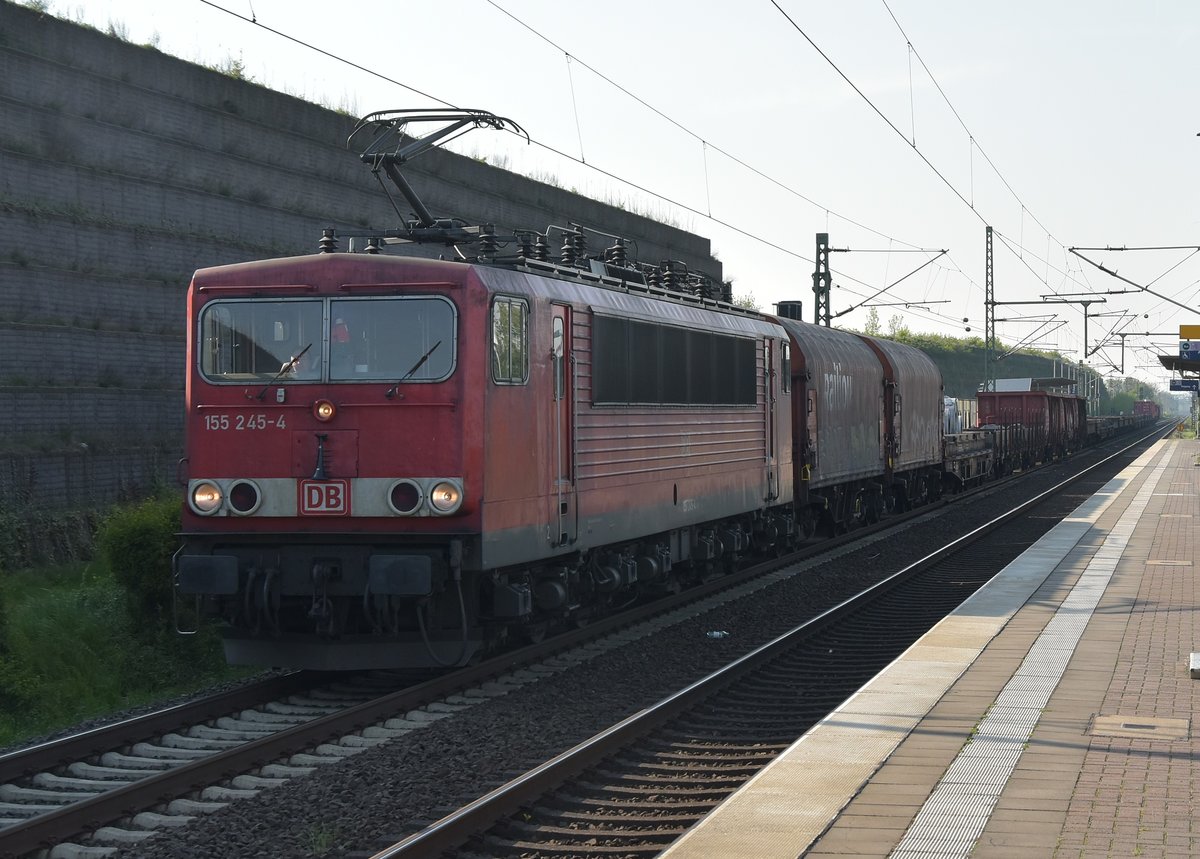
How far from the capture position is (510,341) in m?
11.0

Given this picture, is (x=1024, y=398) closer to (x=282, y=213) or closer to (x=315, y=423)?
(x=282, y=213)

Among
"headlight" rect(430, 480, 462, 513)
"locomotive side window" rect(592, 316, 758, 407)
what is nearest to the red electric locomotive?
"headlight" rect(430, 480, 462, 513)

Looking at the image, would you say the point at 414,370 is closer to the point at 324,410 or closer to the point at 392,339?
the point at 392,339

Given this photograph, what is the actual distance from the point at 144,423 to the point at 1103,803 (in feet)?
53.9

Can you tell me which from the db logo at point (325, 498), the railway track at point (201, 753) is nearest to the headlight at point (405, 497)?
the db logo at point (325, 498)

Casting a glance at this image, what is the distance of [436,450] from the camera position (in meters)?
10.3

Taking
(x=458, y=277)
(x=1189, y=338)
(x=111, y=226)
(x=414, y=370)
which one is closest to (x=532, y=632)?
(x=414, y=370)

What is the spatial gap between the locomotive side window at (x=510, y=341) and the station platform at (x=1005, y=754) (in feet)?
12.1

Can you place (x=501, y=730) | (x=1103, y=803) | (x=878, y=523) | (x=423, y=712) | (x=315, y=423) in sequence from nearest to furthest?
1. (x=1103, y=803)
2. (x=501, y=730)
3. (x=423, y=712)
4. (x=315, y=423)
5. (x=878, y=523)

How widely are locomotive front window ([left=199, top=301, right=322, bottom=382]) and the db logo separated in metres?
0.87

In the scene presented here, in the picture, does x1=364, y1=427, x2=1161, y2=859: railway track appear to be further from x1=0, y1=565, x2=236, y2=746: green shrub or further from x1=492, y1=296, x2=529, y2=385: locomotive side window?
x1=0, y1=565, x2=236, y2=746: green shrub

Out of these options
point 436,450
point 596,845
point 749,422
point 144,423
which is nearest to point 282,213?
point 144,423

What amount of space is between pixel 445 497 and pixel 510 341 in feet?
4.93

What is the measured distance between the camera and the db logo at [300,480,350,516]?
10391 mm
